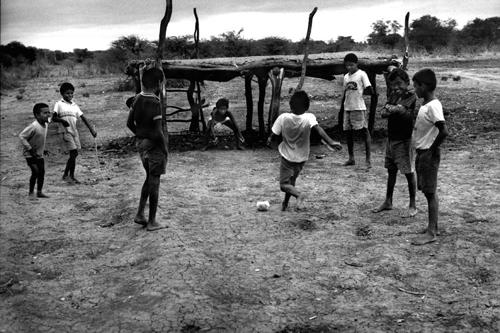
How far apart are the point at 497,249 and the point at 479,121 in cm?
745

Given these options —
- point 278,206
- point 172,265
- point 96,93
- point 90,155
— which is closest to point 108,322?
point 172,265

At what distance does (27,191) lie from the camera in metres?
8.01

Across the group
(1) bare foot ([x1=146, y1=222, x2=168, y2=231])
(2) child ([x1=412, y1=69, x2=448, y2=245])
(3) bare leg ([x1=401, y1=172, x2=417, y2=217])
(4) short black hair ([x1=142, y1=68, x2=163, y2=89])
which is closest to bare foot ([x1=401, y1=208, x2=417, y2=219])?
(3) bare leg ([x1=401, y1=172, x2=417, y2=217])

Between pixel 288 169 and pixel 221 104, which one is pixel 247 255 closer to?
pixel 288 169

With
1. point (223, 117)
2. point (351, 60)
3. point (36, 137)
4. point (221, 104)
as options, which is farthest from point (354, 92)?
point (36, 137)

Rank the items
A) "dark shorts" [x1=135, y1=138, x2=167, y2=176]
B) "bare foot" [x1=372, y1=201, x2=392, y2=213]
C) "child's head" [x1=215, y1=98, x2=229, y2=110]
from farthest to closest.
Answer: "child's head" [x1=215, y1=98, x2=229, y2=110]
"bare foot" [x1=372, y1=201, x2=392, y2=213]
"dark shorts" [x1=135, y1=138, x2=167, y2=176]

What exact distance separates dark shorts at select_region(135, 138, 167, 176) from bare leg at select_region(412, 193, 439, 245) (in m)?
2.66

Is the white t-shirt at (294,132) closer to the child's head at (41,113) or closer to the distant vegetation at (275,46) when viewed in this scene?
the child's head at (41,113)

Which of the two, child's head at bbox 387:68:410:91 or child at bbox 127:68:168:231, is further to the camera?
child's head at bbox 387:68:410:91

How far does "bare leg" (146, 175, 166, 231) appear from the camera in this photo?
570 centimetres

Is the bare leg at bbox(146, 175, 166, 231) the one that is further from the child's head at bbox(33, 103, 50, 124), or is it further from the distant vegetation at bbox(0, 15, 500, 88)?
the distant vegetation at bbox(0, 15, 500, 88)

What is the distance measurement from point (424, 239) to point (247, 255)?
1738 mm

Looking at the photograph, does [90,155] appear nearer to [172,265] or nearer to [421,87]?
[172,265]

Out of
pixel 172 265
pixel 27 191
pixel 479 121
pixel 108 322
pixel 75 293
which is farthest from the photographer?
pixel 479 121
